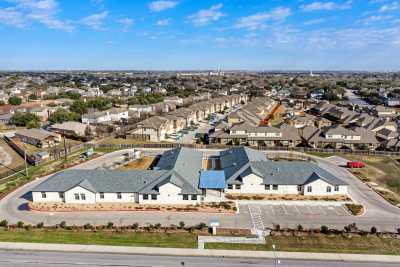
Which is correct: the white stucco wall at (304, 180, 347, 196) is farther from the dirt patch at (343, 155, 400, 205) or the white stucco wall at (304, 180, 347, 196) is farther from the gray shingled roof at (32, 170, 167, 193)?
the gray shingled roof at (32, 170, 167, 193)

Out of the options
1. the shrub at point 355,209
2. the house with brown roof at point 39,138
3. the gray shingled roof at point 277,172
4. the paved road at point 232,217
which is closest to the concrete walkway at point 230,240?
the paved road at point 232,217

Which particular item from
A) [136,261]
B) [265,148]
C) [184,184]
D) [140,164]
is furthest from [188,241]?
[265,148]

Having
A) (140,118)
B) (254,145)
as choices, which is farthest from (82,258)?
(140,118)

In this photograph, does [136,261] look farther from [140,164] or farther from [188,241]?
[140,164]

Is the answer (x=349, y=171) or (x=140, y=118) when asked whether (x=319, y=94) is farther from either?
(x=349, y=171)

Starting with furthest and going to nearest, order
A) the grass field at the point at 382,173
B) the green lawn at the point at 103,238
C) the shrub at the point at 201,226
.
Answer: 1. the grass field at the point at 382,173
2. the shrub at the point at 201,226
3. the green lawn at the point at 103,238

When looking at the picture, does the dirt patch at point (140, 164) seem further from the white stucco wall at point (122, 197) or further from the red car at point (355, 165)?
the red car at point (355, 165)
